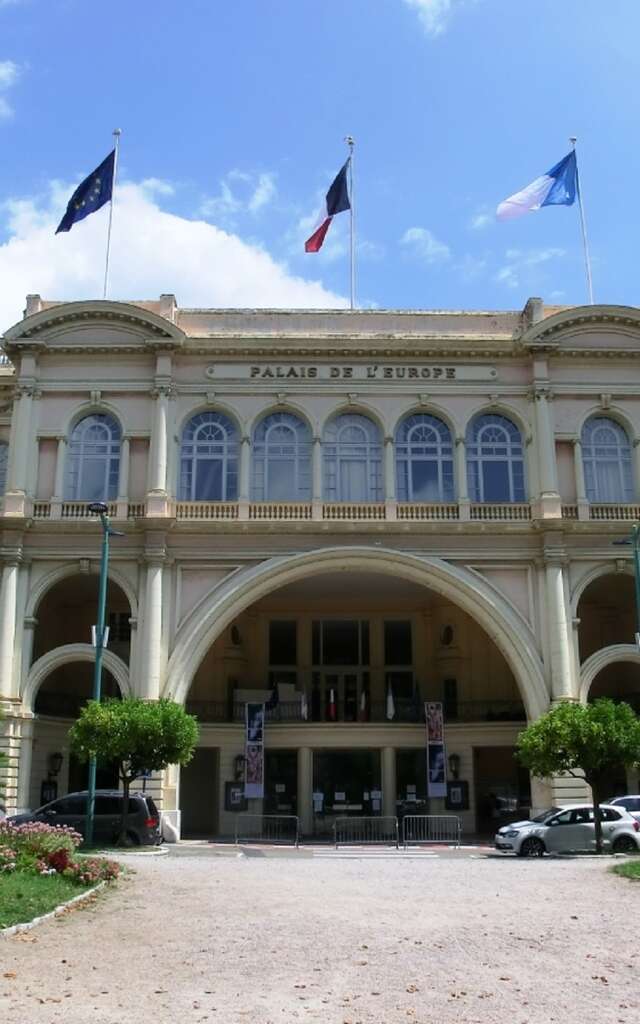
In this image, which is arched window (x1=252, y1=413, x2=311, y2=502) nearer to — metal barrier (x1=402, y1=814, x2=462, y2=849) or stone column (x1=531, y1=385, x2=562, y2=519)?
stone column (x1=531, y1=385, x2=562, y2=519)

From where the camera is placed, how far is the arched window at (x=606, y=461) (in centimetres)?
3866

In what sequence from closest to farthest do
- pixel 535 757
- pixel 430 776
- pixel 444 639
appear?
1. pixel 535 757
2. pixel 430 776
3. pixel 444 639

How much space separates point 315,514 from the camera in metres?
37.4

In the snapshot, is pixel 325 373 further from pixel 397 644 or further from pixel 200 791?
pixel 200 791

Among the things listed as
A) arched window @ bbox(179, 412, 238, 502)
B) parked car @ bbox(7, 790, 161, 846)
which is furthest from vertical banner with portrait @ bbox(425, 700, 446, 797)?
parked car @ bbox(7, 790, 161, 846)

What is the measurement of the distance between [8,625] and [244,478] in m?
9.93

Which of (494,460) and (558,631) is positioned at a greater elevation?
(494,460)

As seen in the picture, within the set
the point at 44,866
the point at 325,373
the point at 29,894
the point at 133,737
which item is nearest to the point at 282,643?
the point at 325,373

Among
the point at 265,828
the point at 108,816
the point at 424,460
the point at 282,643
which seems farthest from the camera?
the point at 282,643

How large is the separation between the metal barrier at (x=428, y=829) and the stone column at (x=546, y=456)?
37.4ft

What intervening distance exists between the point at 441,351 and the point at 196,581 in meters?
12.8

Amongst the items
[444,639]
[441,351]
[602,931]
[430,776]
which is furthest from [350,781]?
[602,931]

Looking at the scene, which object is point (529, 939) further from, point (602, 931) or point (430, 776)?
point (430, 776)

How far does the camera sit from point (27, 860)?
58.0 feet
